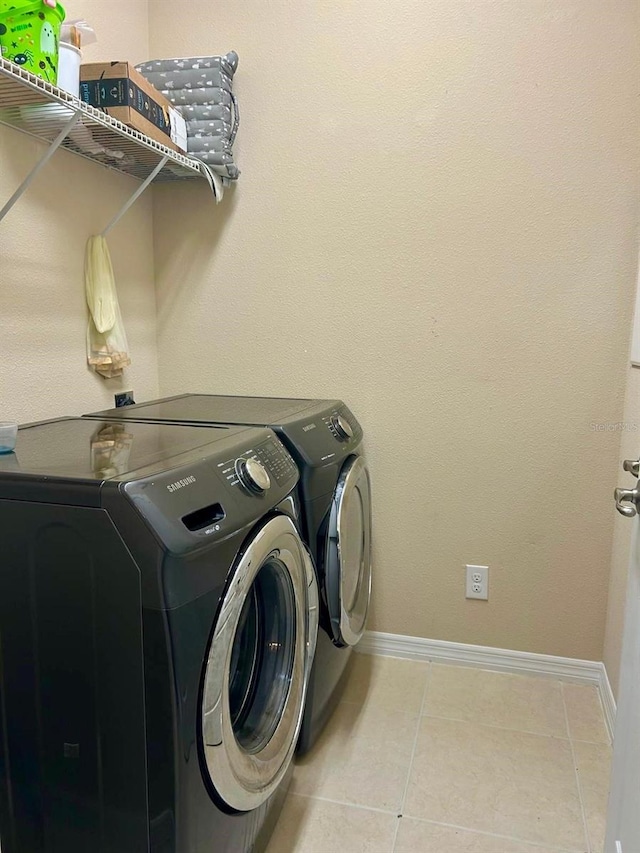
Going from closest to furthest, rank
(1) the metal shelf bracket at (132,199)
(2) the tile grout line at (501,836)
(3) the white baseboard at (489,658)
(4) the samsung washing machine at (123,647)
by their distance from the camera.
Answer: (4) the samsung washing machine at (123,647) < (2) the tile grout line at (501,836) < (1) the metal shelf bracket at (132,199) < (3) the white baseboard at (489,658)

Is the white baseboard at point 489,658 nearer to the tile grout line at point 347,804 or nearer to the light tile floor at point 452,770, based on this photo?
the light tile floor at point 452,770

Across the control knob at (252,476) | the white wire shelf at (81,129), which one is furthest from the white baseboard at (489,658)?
the white wire shelf at (81,129)

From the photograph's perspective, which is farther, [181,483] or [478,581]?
[478,581]

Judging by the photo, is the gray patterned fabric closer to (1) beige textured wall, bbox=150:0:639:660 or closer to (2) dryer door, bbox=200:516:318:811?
(1) beige textured wall, bbox=150:0:639:660

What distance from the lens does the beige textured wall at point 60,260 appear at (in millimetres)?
1440

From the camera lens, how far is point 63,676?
94 cm

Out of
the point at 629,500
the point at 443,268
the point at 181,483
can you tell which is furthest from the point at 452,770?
the point at 443,268

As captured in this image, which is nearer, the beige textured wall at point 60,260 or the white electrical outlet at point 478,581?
the beige textured wall at point 60,260

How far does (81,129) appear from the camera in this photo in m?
1.46

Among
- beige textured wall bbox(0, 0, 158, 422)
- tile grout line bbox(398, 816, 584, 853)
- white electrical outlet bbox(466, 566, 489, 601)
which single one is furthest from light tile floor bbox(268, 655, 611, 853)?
beige textured wall bbox(0, 0, 158, 422)

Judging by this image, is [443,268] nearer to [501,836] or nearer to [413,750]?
[413,750]

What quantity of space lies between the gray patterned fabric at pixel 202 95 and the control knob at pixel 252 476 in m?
1.20

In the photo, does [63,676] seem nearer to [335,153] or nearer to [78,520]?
[78,520]

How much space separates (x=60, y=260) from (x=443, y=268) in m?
1.17
